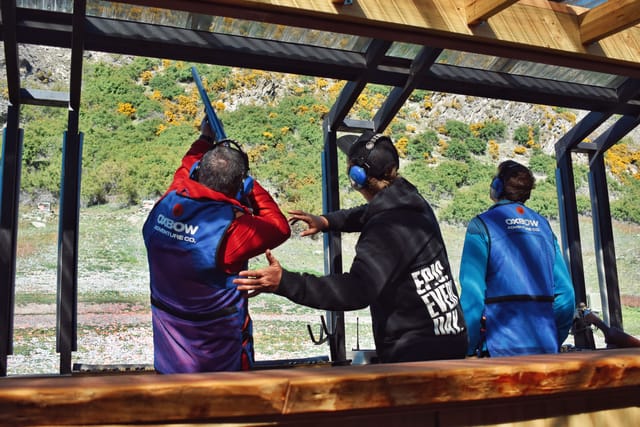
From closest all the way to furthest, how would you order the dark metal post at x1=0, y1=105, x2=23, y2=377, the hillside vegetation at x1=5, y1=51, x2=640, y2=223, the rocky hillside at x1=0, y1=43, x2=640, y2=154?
1. the dark metal post at x1=0, y1=105, x2=23, y2=377
2. the hillside vegetation at x1=5, y1=51, x2=640, y2=223
3. the rocky hillside at x1=0, y1=43, x2=640, y2=154

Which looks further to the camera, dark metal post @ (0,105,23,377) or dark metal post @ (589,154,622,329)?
dark metal post @ (589,154,622,329)

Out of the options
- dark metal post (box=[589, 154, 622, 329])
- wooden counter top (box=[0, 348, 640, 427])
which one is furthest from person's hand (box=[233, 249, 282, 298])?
dark metal post (box=[589, 154, 622, 329])

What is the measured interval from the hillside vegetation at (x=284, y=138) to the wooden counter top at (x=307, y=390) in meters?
6.49

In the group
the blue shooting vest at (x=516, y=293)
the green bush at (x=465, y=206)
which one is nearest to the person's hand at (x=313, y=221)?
the blue shooting vest at (x=516, y=293)

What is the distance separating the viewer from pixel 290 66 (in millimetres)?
4484

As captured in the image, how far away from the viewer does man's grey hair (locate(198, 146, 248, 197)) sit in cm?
276

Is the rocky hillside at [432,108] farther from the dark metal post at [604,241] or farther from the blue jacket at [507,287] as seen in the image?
the blue jacket at [507,287]

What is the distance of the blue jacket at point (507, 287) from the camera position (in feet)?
10.1

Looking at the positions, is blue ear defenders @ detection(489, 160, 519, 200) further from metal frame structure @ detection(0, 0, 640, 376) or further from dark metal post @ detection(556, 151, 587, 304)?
dark metal post @ detection(556, 151, 587, 304)

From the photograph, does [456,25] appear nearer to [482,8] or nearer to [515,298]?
[482,8]

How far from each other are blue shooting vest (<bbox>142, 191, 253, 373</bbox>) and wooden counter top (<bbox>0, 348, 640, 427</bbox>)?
1.34m

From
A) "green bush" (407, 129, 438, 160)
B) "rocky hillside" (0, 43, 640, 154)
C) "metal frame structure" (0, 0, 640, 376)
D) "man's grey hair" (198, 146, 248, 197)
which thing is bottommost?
"man's grey hair" (198, 146, 248, 197)

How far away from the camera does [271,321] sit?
9391 millimetres

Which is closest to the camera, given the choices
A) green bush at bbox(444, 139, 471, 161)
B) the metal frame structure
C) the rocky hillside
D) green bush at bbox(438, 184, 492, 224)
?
the metal frame structure
